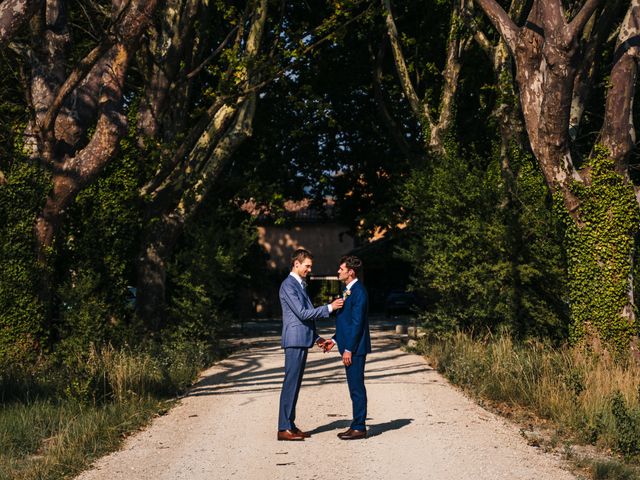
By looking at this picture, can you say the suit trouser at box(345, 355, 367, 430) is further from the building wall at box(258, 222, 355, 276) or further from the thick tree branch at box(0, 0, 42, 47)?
the building wall at box(258, 222, 355, 276)

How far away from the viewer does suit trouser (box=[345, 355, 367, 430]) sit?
10016mm

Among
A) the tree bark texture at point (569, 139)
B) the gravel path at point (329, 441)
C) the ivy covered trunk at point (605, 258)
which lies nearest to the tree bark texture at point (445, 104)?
the tree bark texture at point (569, 139)

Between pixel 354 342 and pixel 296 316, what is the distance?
0.69 m

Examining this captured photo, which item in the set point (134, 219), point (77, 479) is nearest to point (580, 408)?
point (77, 479)

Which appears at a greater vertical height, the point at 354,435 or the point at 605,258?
the point at 605,258

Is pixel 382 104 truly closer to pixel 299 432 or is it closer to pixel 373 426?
pixel 373 426

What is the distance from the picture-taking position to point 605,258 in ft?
46.5

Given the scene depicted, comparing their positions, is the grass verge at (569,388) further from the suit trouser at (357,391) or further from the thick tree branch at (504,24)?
the thick tree branch at (504,24)

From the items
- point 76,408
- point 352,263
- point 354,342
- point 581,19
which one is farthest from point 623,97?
point 76,408

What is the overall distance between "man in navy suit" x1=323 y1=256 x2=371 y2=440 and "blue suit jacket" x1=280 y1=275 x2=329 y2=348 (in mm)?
271

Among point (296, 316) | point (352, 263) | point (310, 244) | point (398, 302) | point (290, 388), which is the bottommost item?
point (290, 388)

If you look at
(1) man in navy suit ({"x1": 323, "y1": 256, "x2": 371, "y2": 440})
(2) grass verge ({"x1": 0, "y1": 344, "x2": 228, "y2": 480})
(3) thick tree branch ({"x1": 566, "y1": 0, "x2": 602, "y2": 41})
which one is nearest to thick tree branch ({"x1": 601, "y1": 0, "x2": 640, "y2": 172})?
(3) thick tree branch ({"x1": 566, "y1": 0, "x2": 602, "y2": 41})

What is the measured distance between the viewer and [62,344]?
16.3m

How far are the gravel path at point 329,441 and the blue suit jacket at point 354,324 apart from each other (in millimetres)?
1013
